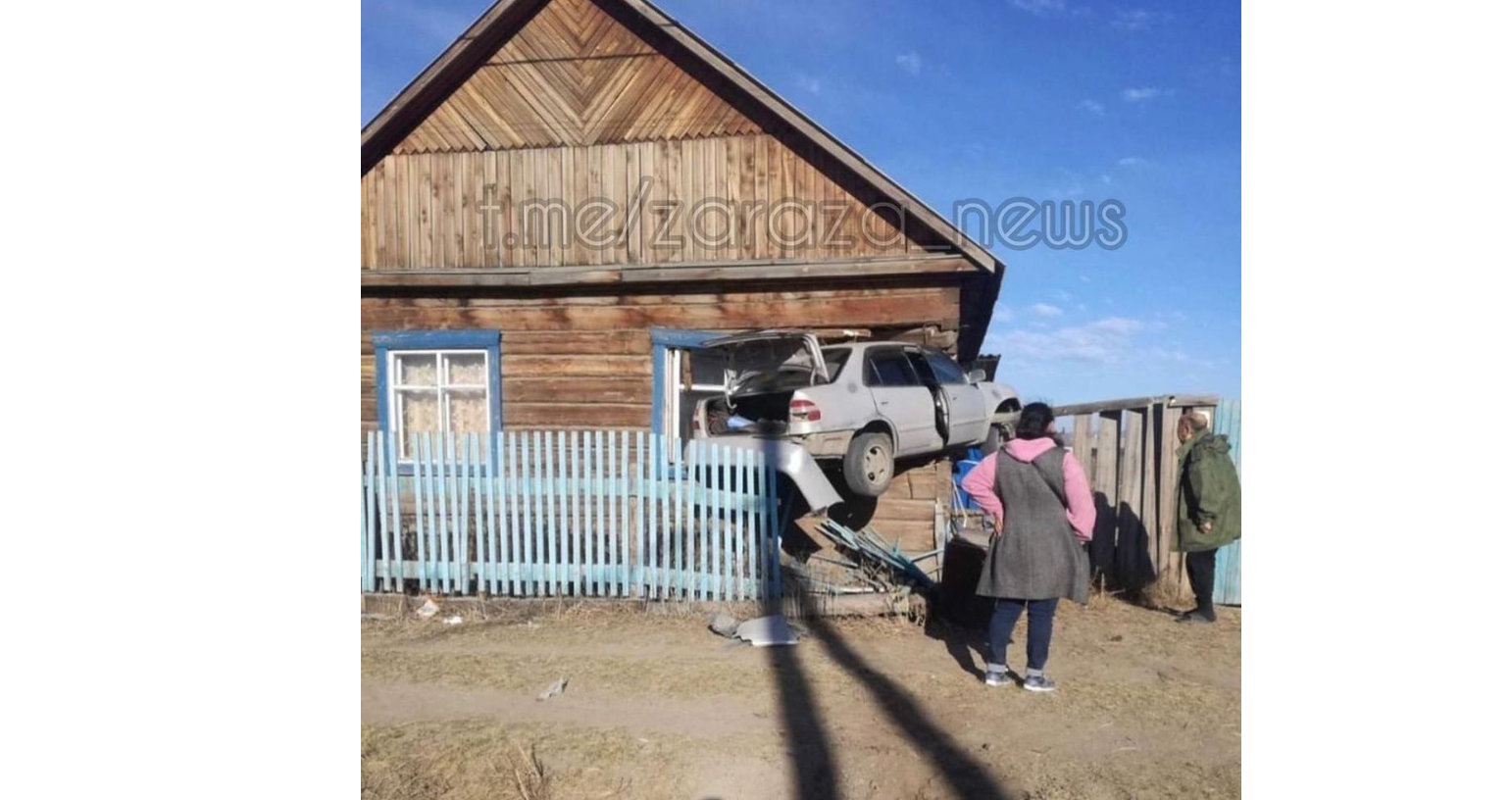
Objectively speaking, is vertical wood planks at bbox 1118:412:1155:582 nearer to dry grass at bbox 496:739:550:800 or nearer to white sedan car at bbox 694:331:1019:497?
white sedan car at bbox 694:331:1019:497

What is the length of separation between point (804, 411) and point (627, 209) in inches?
129

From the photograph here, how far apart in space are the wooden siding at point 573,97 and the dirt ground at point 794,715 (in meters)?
5.20

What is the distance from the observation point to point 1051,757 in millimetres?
3984

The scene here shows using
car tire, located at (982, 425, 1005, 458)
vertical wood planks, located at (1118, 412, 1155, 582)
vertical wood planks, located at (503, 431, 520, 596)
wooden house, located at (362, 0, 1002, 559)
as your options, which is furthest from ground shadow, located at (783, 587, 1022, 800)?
car tire, located at (982, 425, 1005, 458)

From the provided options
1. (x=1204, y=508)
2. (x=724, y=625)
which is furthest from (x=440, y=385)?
(x=1204, y=508)

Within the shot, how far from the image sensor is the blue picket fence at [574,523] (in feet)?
22.4

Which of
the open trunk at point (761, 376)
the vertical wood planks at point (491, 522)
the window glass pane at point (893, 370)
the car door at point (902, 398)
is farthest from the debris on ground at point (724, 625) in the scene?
the window glass pane at point (893, 370)

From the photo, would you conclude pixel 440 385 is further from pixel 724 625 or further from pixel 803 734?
pixel 803 734

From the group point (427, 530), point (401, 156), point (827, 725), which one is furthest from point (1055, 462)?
point (401, 156)

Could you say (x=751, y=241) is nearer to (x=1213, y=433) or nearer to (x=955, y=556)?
(x=955, y=556)

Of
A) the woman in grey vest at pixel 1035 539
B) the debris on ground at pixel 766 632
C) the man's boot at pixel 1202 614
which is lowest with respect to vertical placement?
the man's boot at pixel 1202 614

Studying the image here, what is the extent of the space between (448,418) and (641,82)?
4.14 metres

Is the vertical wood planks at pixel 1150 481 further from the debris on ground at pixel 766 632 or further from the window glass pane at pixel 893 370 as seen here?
the debris on ground at pixel 766 632

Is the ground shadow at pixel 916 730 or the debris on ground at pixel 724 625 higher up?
the debris on ground at pixel 724 625
